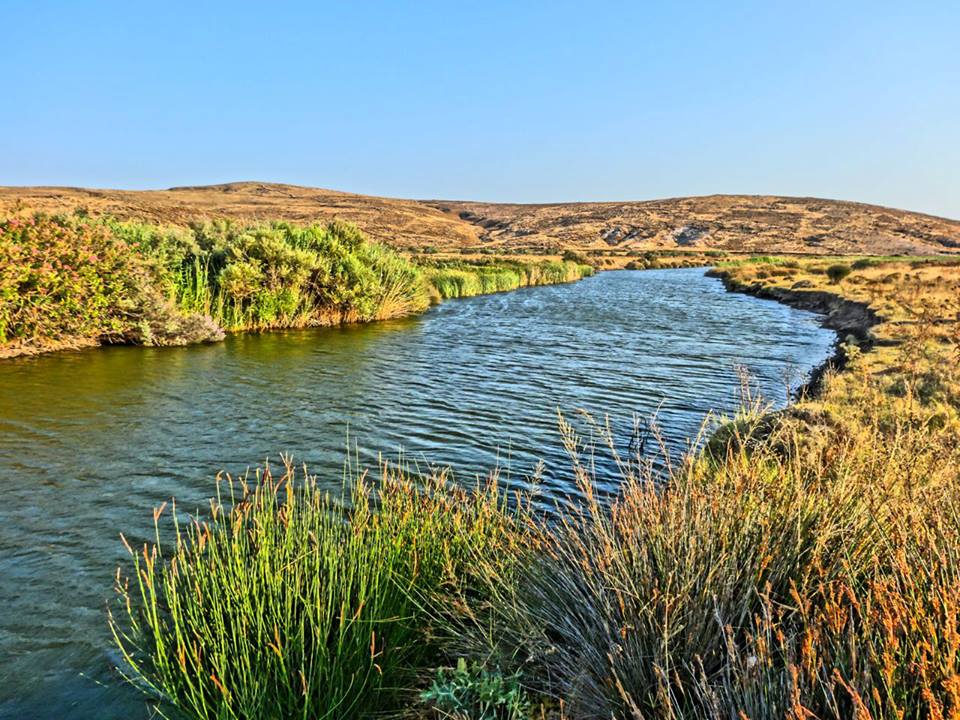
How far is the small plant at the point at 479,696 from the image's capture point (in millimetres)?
2822

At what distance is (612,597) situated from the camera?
117 inches

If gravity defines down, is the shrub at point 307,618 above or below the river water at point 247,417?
above

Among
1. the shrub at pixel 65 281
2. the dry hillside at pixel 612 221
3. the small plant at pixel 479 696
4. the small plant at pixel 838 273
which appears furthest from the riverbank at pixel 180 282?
the dry hillside at pixel 612 221

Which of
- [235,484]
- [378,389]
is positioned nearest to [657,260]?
[378,389]

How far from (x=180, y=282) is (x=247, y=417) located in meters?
9.23

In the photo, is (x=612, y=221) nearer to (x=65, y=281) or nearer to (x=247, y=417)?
(x=65, y=281)

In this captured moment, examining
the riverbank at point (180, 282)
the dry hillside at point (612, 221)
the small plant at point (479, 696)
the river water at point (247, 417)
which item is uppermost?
the dry hillside at point (612, 221)

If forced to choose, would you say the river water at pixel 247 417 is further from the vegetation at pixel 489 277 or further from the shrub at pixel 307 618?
the vegetation at pixel 489 277

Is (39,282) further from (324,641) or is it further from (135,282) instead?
(324,641)

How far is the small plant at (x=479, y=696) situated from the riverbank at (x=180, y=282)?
12980 mm

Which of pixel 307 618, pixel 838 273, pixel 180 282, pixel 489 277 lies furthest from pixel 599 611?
pixel 838 273

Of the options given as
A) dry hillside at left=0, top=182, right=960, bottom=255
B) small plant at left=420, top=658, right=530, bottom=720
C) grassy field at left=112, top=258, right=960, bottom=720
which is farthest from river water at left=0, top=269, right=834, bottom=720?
dry hillside at left=0, top=182, right=960, bottom=255

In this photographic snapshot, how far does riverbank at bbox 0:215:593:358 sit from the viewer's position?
1313 cm

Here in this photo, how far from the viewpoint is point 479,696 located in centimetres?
296
